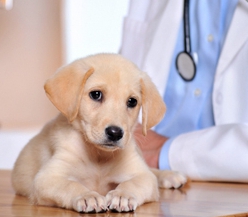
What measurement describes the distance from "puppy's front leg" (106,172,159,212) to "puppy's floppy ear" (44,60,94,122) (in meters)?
0.28

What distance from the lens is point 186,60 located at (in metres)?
3.00

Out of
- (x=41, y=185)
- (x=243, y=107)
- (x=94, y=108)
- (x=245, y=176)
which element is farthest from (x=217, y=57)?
(x=41, y=185)

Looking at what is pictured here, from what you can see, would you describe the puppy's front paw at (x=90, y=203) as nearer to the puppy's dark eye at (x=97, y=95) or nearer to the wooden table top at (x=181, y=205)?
the wooden table top at (x=181, y=205)

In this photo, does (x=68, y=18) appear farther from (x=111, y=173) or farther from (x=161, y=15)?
(x=111, y=173)

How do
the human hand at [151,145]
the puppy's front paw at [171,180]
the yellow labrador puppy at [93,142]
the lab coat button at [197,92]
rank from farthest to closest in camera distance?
the lab coat button at [197,92], the human hand at [151,145], the puppy's front paw at [171,180], the yellow labrador puppy at [93,142]

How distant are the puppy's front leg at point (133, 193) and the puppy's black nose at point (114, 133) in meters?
0.15

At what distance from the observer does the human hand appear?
266cm

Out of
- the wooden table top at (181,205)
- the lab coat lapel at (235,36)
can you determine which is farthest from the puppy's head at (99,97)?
the lab coat lapel at (235,36)

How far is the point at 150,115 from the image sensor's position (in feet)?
6.54

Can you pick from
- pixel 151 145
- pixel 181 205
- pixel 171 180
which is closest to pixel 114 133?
pixel 181 205

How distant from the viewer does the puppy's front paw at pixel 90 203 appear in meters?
1.56

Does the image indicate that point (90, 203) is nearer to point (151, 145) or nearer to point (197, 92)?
point (151, 145)

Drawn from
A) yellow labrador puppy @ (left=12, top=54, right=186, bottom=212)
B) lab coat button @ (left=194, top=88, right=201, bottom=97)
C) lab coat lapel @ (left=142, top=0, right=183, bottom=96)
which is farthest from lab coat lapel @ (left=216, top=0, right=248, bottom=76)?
yellow labrador puppy @ (left=12, top=54, right=186, bottom=212)

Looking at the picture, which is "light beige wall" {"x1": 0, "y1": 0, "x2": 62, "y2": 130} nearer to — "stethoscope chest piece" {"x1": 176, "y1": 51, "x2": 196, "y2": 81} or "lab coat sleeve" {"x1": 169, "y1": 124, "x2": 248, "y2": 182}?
"stethoscope chest piece" {"x1": 176, "y1": 51, "x2": 196, "y2": 81}
